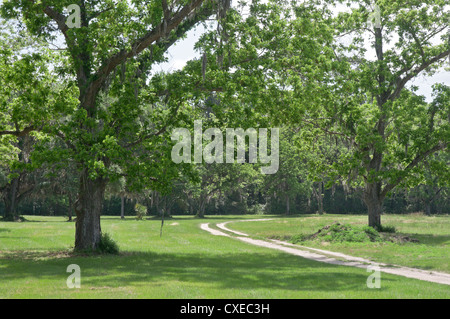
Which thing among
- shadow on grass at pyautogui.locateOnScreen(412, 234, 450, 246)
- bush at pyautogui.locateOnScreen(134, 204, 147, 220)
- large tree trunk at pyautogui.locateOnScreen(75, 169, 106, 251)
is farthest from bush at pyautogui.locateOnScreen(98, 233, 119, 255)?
bush at pyautogui.locateOnScreen(134, 204, 147, 220)

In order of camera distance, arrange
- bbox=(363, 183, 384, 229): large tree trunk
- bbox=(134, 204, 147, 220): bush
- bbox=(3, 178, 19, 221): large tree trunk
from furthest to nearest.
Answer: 1. bbox=(3, 178, 19, 221): large tree trunk
2. bbox=(134, 204, 147, 220): bush
3. bbox=(363, 183, 384, 229): large tree trunk

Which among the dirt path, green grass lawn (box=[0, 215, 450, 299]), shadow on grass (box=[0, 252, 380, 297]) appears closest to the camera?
green grass lawn (box=[0, 215, 450, 299])

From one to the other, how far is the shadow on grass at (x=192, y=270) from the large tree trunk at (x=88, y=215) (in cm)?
90

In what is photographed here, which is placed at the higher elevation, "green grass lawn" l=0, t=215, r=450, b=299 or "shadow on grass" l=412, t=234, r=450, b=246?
"green grass lawn" l=0, t=215, r=450, b=299

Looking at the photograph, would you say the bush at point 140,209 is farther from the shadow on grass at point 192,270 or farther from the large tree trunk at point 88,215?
the shadow on grass at point 192,270

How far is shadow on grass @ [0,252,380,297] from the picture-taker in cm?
1287

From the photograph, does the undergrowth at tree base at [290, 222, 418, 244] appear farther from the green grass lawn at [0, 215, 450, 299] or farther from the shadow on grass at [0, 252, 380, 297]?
the shadow on grass at [0, 252, 380, 297]

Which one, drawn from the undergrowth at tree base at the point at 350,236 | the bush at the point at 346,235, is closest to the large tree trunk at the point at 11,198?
the undergrowth at tree base at the point at 350,236

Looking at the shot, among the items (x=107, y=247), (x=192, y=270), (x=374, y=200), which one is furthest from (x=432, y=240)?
(x=107, y=247)

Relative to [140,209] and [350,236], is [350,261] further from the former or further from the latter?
[140,209]

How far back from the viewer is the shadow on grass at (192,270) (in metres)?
12.9

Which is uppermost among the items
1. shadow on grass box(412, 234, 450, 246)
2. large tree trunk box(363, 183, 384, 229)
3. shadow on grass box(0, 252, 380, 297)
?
large tree trunk box(363, 183, 384, 229)

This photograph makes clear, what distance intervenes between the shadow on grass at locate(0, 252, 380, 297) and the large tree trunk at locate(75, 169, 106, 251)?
895mm
